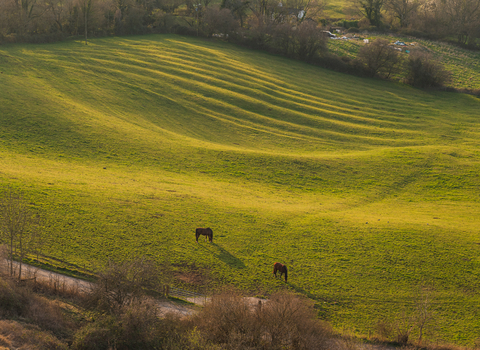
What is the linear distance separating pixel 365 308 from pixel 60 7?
272ft

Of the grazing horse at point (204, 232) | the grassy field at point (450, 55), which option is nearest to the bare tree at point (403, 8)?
the grassy field at point (450, 55)

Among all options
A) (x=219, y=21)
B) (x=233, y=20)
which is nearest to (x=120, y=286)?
(x=219, y=21)

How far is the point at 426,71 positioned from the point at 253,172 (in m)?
55.2

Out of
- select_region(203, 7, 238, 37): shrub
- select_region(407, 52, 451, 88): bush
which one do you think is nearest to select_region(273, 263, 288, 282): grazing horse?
select_region(407, 52, 451, 88): bush

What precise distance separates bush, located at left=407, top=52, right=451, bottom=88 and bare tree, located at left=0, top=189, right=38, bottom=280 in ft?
250

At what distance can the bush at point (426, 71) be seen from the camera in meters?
78.6

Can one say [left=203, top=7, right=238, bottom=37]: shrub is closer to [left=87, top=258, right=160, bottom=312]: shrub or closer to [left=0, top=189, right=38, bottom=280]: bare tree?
[left=0, top=189, right=38, bottom=280]: bare tree

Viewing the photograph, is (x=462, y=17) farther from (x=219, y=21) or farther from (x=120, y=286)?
(x=120, y=286)

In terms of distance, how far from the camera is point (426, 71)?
78750mm

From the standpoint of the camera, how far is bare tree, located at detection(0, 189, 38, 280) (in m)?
23.3

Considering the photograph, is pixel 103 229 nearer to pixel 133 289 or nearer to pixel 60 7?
pixel 133 289

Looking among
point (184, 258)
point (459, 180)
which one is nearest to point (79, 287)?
point (184, 258)

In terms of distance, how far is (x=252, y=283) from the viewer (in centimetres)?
2488

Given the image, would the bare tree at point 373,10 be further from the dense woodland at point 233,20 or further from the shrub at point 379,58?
the shrub at point 379,58
